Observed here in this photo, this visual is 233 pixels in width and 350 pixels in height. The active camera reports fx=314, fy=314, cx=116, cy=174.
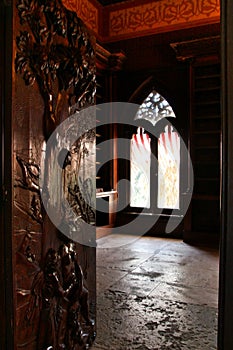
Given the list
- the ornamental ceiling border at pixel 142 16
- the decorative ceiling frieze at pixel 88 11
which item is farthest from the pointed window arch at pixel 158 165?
the decorative ceiling frieze at pixel 88 11

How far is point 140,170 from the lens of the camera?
5.75m

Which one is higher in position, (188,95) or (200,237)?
(188,95)

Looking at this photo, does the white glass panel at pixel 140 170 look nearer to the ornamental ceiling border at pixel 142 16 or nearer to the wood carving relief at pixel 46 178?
the ornamental ceiling border at pixel 142 16

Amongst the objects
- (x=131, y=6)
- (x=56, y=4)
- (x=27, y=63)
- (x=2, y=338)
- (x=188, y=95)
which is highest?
(x=131, y=6)

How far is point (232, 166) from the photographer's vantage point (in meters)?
0.89

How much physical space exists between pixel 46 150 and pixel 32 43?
0.51 metres

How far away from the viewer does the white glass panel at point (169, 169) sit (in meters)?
5.43

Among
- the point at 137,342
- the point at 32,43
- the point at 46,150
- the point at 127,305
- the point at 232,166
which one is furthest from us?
the point at 127,305

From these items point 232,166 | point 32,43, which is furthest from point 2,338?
point 32,43

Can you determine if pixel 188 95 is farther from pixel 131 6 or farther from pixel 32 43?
pixel 32 43

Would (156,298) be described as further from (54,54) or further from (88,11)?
(88,11)

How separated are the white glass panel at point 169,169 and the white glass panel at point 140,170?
0.74 feet

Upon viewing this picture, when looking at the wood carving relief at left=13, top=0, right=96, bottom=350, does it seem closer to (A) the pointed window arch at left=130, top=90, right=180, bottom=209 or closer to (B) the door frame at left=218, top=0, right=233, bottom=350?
(B) the door frame at left=218, top=0, right=233, bottom=350

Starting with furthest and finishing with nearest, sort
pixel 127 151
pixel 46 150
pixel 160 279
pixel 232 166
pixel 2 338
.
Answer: pixel 127 151
pixel 160 279
pixel 46 150
pixel 2 338
pixel 232 166
